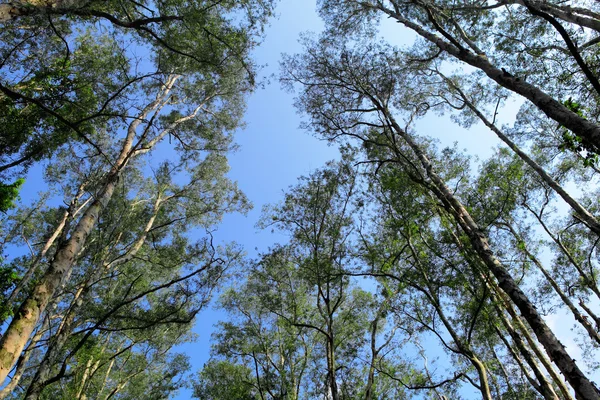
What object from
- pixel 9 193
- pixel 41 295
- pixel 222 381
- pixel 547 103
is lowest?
pixel 41 295

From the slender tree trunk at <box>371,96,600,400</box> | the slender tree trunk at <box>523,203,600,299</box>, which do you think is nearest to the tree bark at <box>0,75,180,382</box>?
the slender tree trunk at <box>371,96,600,400</box>

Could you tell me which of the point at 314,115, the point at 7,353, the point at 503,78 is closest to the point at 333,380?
the point at 7,353

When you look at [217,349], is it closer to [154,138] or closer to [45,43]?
[154,138]

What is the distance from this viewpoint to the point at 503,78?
5660 millimetres

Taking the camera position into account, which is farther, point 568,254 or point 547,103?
point 568,254

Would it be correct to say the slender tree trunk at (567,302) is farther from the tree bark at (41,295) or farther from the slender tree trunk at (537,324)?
the tree bark at (41,295)

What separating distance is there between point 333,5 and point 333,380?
12.3 meters

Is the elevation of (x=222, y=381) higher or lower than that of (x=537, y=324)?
higher

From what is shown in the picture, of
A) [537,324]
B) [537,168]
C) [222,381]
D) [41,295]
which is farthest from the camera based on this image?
[222,381]

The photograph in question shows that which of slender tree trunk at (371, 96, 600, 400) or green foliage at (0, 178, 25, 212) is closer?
slender tree trunk at (371, 96, 600, 400)

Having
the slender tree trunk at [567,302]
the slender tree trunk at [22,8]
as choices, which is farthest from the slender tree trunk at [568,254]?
the slender tree trunk at [22,8]

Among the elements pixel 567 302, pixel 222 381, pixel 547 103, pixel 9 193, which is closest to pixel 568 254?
pixel 567 302

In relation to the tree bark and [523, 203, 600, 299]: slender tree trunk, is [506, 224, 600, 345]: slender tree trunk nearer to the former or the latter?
[523, 203, 600, 299]: slender tree trunk

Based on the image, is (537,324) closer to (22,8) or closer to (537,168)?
(537,168)
